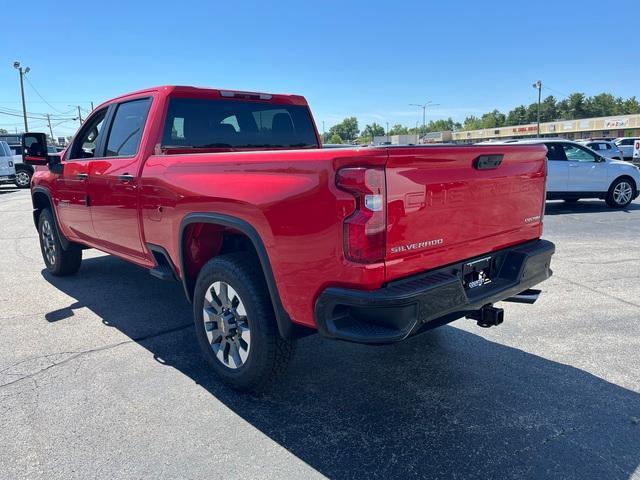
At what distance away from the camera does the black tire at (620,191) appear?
12.0 meters

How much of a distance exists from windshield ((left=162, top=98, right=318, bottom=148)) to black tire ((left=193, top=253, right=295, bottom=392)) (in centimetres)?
144

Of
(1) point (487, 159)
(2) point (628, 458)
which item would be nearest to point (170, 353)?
(1) point (487, 159)

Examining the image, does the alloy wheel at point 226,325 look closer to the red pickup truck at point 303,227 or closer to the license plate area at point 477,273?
the red pickup truck at point 303,227

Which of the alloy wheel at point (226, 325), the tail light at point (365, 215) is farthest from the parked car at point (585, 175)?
the tail light at point (365, 215)

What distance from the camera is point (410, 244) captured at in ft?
8.37

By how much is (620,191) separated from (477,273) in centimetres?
1110

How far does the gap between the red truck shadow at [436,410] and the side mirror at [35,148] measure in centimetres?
272

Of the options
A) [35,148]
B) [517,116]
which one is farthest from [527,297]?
[517,116]

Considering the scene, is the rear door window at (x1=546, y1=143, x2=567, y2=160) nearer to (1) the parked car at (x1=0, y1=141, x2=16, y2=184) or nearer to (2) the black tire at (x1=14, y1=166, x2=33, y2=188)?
(1) the parked car at (x1=0, y1=141, x2=16, y2=184)

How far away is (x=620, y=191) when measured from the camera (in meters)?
12.1

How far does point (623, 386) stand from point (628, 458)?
89 cm

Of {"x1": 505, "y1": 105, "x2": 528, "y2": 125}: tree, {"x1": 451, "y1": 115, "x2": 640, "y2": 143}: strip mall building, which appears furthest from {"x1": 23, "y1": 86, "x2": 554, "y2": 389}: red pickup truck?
{"x1": 505, "y1": 105, "x2": 528, "y2": 125}: tree

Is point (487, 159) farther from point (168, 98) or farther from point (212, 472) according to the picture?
point (168, 98)

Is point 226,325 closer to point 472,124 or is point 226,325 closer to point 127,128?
point 127,128
